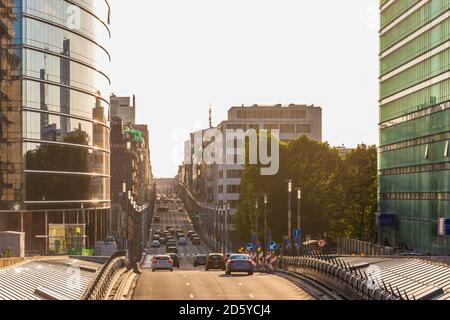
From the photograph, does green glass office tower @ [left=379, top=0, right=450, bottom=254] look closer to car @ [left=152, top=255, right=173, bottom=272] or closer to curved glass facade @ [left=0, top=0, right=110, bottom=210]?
car @ [left=152, top=255, right=173, bottom=272]

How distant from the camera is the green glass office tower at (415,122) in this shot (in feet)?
287

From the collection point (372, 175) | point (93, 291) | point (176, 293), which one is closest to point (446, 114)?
point (372, 175)

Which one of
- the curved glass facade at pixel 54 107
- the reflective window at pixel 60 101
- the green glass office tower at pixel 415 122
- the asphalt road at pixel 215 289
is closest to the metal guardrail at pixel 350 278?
the asphalt road at pixel 215 289

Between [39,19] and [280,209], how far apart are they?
36.7 meters

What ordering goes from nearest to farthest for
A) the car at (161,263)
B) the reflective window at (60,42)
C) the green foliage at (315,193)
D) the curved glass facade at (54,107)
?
the car at (161,263)
the curved glass facade at (54,107)
the reflective window at (60,42)
the green foliage at (315,193)

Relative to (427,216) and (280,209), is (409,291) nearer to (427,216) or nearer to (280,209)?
(427,216)

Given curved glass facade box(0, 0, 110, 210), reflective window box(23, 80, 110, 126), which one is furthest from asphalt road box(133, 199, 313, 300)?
reflective window box(23, 80, 110, 126)

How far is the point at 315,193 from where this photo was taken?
10612 centimetres

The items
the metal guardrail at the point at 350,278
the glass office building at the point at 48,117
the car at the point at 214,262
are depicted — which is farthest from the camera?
the glass office building at the point at 48,117

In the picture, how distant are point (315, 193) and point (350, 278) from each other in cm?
7207

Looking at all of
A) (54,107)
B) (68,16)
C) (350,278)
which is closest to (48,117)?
(54,107)

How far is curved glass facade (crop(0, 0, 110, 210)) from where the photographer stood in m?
98.0

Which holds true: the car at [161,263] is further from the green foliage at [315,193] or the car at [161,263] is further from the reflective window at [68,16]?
the reflective window at [68,16]

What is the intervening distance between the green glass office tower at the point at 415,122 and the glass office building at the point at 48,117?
39249 mm
